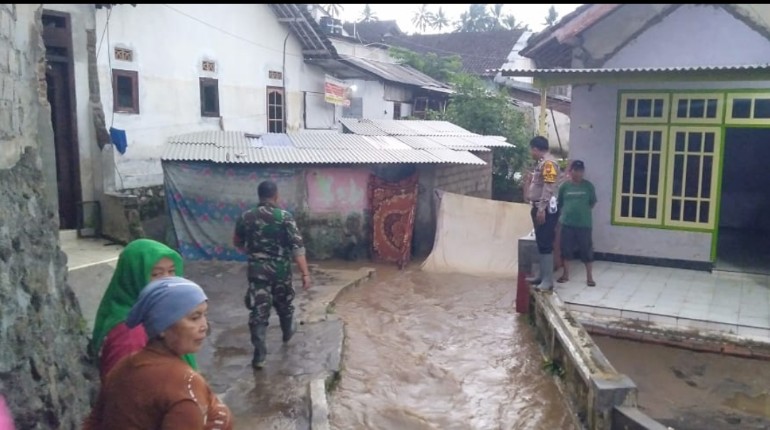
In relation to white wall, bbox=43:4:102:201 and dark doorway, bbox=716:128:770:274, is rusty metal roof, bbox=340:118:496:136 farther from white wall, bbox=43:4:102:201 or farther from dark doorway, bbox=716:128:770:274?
dark doorway, bbox=716:128:770:274

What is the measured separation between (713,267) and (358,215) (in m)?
6.26

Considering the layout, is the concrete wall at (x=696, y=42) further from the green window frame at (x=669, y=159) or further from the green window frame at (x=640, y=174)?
the green window frame at (x=640, y=174)

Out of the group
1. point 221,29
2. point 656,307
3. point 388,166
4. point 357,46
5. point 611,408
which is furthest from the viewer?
point 357,46

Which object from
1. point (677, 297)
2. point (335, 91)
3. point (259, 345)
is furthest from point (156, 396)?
point (335, 91)

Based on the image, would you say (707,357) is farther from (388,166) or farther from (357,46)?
(357,46)

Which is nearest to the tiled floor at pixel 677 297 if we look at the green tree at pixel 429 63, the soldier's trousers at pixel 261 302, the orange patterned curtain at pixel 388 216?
the soldier's trousers at pixel 261 302

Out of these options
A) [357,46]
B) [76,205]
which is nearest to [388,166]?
[76,205]

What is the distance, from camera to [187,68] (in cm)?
1327

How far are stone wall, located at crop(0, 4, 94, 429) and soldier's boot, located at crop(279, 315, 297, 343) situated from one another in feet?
7.60

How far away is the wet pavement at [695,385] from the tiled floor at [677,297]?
1.13 ft

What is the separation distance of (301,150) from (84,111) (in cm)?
383

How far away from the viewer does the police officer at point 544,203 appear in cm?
767

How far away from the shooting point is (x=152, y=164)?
12.1m

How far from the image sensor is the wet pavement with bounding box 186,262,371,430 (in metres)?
5.60
